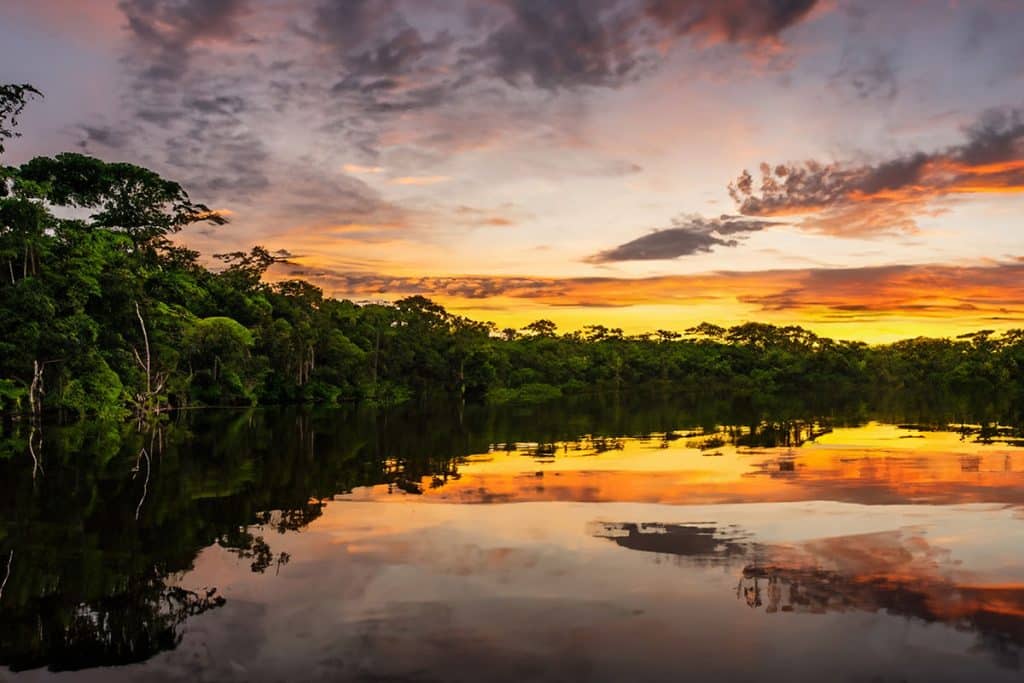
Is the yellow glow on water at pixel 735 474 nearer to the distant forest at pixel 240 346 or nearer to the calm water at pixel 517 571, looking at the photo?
the calm water at pixel 517 571

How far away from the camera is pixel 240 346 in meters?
59.1

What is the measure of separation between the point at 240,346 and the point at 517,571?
53234mm

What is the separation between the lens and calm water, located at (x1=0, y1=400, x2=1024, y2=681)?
748 centimetres

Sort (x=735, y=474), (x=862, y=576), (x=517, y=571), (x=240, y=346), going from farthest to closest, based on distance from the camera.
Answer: (x=240, y=346), (x=735, y=474), (x=517, y=571), (x=862, y=576)

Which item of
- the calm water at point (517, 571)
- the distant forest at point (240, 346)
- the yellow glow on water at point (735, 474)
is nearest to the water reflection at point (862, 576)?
the calm water at point (517, 571)

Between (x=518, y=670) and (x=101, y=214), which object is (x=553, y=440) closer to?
(x=518, y=670)

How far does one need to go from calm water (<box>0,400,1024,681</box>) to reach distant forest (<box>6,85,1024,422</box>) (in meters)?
14.7

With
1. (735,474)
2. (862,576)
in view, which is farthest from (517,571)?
(735,474)

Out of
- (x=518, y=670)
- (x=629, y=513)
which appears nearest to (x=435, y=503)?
(x=629, y=513)

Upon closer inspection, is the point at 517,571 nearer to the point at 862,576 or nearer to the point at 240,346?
the point at 862,576

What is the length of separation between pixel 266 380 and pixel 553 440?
4670cm

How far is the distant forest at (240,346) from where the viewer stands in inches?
1313

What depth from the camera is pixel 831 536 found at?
1227 centimetres

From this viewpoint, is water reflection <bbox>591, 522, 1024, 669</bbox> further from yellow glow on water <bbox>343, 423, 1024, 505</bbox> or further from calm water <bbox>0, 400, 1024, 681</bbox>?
yellow glow on water <bbox>343, 423, 1024, 505</bbox>
